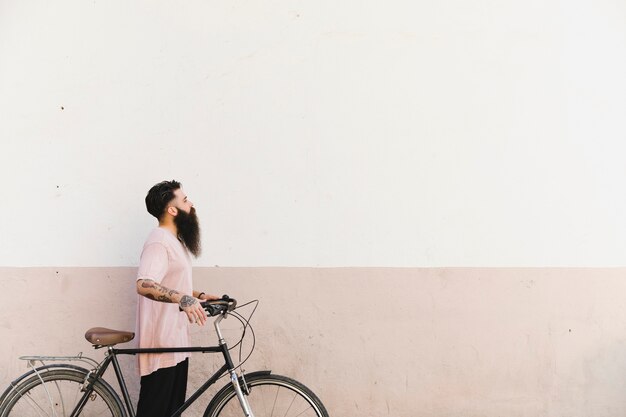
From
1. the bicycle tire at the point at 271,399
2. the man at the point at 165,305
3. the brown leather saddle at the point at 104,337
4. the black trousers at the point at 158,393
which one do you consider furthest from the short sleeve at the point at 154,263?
the bicycle tire at the point at 271,399

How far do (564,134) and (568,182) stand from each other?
1.15 feet

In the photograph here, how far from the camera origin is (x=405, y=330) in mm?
4785

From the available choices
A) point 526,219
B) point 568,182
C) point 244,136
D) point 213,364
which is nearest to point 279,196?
point 244,136

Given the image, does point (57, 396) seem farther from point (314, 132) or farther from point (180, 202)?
point (314, 132)

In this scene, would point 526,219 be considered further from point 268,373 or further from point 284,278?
point 268,373

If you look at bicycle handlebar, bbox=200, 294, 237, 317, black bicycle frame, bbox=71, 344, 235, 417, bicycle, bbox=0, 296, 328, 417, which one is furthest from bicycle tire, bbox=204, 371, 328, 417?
bicycle handlebar, bbox=200, 294, 237, 317

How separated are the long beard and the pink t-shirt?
0.10 metres

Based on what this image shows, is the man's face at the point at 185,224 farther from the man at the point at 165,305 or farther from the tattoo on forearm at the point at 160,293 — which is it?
the tattoo on forearm at the point at 160,293

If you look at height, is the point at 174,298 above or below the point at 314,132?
below

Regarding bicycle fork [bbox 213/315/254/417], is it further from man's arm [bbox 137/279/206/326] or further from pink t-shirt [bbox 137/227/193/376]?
pink t-shirt [bbox 137/227/193/376]

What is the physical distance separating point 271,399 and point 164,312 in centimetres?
86

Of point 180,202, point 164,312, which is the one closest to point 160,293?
point 164,312

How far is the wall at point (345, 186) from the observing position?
477cm

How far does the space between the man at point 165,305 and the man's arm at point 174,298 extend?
23 mm
